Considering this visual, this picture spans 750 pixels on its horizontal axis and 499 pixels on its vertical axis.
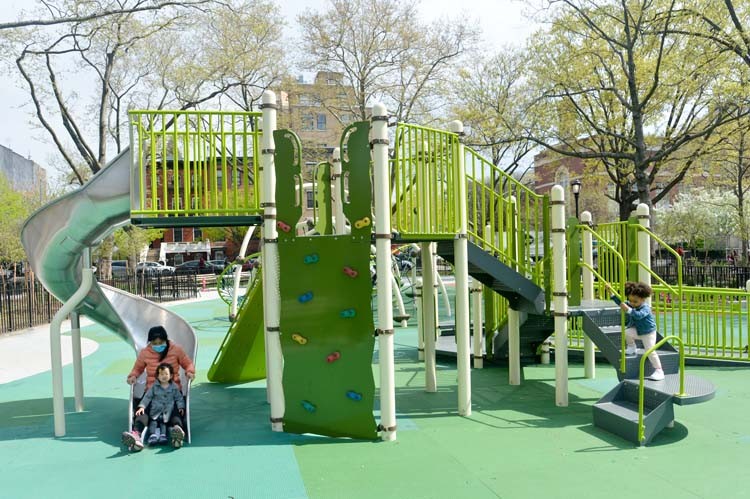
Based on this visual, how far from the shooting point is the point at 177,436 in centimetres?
636

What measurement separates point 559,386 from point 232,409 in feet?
14.1

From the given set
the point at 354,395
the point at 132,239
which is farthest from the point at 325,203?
the point at 132,239

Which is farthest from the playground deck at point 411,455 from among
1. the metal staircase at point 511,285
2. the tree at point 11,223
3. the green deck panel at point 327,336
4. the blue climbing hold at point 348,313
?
the tree at point 11,223

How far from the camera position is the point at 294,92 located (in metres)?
29.9

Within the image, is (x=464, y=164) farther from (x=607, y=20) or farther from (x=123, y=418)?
(x=607, y=20)

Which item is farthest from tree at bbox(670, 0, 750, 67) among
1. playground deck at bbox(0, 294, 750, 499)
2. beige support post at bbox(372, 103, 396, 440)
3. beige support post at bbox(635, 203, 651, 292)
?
beige support post at bbox(372, 103, 396, 440)

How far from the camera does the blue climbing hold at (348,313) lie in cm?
658

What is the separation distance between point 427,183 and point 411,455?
3.14m

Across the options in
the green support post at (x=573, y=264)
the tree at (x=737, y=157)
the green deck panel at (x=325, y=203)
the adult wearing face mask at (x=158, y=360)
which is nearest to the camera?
the adult wearing face mask at (x=158, y=360)

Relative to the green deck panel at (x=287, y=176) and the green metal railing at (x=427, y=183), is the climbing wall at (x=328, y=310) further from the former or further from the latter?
the green metal railing at (x=427, y=183)

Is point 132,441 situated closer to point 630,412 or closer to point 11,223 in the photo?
point 630,412

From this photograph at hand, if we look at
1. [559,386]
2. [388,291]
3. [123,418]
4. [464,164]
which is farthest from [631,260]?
[123,418]

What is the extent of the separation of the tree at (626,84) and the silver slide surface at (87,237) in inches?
590

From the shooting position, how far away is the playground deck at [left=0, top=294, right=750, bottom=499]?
5.11 metres
